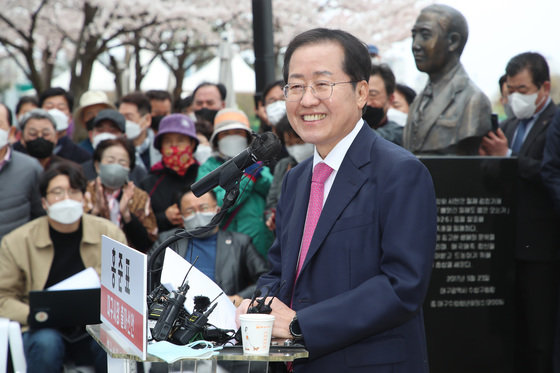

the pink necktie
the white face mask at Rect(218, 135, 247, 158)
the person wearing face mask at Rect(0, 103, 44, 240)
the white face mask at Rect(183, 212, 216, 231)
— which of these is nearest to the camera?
the pink necktie

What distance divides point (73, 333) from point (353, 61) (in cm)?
321

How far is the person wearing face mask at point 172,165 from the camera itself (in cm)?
582

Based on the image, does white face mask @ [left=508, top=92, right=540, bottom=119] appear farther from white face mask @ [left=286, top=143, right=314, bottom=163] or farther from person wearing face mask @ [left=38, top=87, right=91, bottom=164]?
person wearing face mask @ [left=38, top=87, right=91, bottom=164]

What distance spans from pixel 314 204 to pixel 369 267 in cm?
35

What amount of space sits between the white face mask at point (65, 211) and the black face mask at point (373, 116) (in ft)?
7.42

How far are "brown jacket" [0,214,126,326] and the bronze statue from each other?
257cm

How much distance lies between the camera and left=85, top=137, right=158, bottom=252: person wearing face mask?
5.45 metres

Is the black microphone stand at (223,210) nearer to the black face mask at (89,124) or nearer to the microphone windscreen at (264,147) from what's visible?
the microphone windscreen at (264,147)

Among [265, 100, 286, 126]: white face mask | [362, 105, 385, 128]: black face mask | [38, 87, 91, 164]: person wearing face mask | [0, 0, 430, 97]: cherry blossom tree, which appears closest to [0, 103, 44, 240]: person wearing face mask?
[38, 87, 91, 164]: person wearing face mask

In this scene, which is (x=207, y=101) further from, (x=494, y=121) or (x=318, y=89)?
(x=318, y=89)

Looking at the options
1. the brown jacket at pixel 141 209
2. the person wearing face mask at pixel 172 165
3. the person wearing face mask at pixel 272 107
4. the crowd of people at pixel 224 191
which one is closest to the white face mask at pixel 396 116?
the crowd of people at pixel 224 191

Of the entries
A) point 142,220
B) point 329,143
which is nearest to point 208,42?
point 142,220

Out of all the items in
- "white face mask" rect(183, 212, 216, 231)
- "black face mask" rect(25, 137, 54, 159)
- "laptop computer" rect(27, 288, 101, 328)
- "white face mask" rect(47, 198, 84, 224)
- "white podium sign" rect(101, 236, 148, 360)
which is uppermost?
"black face mask" rect(25, 137, 54, 159)

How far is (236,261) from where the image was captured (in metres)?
4.88
